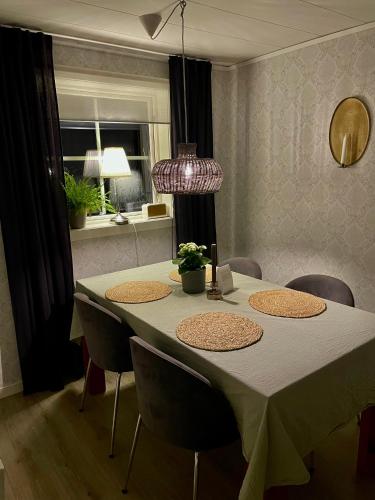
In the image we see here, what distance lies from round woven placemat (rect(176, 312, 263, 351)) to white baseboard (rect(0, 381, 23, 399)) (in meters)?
1.53

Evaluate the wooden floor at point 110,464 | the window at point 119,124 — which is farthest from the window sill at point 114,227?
the wooden floor at point 110,464

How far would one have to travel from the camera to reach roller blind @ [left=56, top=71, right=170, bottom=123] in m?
2.75

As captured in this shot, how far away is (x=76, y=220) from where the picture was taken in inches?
113

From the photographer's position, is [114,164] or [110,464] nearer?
[110,464]

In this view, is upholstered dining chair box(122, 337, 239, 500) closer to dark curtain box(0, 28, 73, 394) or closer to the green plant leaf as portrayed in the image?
dark curtain box(0, 28, 73, 394)

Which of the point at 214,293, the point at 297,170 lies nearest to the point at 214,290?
the point at 214,293

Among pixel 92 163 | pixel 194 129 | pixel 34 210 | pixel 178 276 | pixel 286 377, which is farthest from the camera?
pixel 194 129

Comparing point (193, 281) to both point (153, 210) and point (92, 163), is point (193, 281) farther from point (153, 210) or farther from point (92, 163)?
point (92, 163)

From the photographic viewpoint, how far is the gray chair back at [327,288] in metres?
2.30

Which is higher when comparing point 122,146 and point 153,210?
point 122,146

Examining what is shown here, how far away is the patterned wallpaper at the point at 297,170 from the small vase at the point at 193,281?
126 centimetres

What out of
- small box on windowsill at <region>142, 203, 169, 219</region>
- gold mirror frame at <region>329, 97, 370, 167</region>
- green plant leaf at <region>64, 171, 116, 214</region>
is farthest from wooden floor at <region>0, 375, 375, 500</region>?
gold mirror frame at <region>329, 97, 370, 167</region>

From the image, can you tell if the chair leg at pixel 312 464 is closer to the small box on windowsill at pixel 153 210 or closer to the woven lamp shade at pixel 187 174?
the woven lamp shade at pixel 187 174

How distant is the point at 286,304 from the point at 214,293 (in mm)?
393
